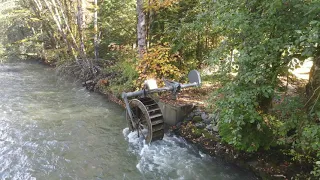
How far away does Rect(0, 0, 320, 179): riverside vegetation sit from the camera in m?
3.66

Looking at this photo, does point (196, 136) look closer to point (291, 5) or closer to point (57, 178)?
point (57, 178)

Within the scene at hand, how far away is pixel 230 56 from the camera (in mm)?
5215

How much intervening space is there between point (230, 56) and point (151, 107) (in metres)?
2.87

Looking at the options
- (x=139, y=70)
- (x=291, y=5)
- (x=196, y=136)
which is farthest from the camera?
(x=139, y=70)

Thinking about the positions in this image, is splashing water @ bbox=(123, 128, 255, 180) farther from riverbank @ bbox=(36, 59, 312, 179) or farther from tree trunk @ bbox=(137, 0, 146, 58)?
tree trunk @ bbox=(137, 0, 146, 58)

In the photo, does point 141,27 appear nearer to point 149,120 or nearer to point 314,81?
point 149,120

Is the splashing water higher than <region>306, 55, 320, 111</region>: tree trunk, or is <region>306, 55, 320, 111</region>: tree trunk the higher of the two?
<region>306, 55, 320, 111</region>: tree trunk

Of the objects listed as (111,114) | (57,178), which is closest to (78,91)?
(111,114)

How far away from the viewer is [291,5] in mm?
3553

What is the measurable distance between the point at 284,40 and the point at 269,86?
2.47 ft

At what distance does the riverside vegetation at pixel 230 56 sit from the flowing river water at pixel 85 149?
1.14 meters

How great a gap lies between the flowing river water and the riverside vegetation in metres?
1.14

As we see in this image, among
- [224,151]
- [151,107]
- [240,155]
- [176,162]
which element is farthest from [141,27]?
[240,155]

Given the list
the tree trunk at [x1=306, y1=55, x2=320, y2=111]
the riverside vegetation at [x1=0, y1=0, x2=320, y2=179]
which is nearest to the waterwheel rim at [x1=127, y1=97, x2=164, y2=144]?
the riverside vegetation at [x1=0, y1=0, x2=320, y2=179]
